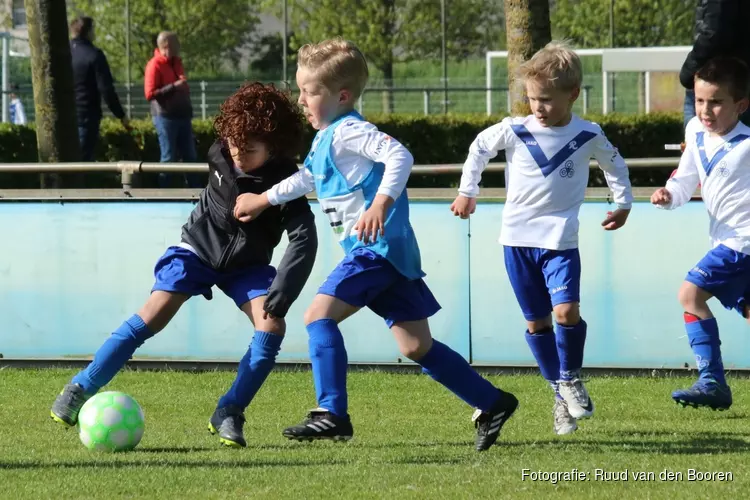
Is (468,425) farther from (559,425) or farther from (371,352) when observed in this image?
(371,352)

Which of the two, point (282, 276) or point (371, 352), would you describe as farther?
point (371, 352)

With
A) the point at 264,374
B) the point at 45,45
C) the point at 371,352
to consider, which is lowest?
the point at 371,352

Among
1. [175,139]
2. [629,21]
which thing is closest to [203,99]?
[629,21]

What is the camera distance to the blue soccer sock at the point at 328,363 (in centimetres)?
537

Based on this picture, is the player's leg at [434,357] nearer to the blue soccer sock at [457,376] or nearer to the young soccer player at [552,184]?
the blue soccer sock at [457,376]

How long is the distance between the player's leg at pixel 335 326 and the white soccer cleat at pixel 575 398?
144cm

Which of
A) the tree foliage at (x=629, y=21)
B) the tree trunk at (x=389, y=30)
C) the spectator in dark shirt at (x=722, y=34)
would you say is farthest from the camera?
the tree foliage at (x=629, y=21)

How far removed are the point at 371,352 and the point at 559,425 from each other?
2378mm

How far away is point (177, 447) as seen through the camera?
5.90 meters

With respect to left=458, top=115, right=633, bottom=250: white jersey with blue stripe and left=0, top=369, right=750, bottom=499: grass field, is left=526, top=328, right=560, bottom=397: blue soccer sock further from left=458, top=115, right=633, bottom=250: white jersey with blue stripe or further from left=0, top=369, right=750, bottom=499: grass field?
left=458, top=115, right=633, bottom=250: white jersey with blue stripe

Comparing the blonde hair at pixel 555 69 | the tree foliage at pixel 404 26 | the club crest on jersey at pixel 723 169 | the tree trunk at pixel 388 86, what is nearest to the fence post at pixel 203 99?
the tree foliage at pixel 404 26

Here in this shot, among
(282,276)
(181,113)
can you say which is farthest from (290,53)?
(282,276)

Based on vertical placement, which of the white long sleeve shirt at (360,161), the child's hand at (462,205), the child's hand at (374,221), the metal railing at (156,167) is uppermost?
the white long sleeve shirt at (360,161)

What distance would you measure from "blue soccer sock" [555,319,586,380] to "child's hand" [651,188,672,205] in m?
0.69
